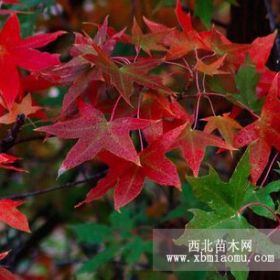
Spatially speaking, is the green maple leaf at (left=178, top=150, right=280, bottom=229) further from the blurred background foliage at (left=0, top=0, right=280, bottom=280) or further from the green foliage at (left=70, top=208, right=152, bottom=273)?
the green foliage at (left=70, top=208, right=152, bottom=273)

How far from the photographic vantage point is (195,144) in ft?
3.27

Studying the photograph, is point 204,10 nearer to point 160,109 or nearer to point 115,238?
point 160,109

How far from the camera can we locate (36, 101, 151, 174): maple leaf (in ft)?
3.02

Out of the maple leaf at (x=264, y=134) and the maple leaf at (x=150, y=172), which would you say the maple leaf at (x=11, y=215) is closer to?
the maple leaf at (x=150, y=172)

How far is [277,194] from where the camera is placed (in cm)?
123

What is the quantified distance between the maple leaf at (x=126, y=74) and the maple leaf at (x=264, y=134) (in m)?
0.13

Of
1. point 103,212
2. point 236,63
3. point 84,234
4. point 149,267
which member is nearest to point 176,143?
point 236,63

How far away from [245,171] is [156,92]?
0.59 feet

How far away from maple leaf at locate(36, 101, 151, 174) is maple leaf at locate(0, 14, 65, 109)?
136mm

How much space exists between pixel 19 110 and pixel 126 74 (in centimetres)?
19

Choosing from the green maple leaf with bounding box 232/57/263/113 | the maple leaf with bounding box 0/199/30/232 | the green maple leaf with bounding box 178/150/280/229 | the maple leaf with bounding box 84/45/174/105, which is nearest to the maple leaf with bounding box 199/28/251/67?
the green maple leaf with bounding box 232/57/263/113

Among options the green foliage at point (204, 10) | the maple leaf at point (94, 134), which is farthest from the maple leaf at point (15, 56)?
the green foliage at point (204, 10)

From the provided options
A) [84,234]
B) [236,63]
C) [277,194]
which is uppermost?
[236,63]

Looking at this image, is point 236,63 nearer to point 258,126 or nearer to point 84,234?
point 258,126
